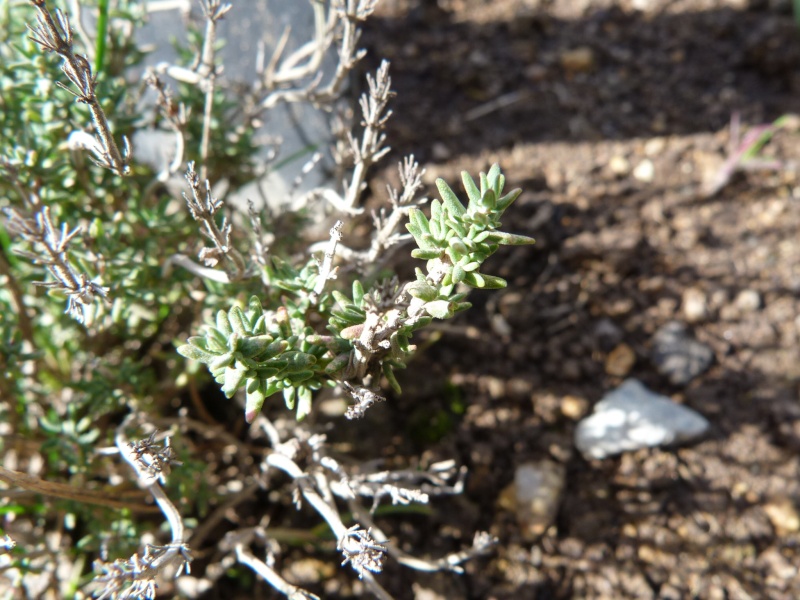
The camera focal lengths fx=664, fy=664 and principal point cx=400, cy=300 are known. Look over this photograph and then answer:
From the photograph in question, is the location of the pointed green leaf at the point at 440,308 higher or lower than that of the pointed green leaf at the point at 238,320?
lower

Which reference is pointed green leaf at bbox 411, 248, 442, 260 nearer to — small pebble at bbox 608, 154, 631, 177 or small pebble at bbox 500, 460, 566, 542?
small pebble at bbox 500, 460, 566, 542

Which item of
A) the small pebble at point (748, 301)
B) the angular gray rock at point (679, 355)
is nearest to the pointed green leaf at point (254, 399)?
the angular gray rock at point (679, 355)

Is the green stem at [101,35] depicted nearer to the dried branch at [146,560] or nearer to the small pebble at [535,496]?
the dried branch at [146,560]

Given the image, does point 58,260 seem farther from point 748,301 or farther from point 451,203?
point 748,301

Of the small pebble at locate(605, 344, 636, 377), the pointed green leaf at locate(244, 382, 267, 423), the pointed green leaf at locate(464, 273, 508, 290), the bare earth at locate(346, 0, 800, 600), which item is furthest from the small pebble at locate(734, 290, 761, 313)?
the pointed green leaf at locate(244, 382, 267, 423)

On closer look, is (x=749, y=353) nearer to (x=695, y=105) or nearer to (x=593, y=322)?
(x=593, y=322)

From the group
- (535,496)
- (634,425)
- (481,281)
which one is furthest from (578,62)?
(481,281)
